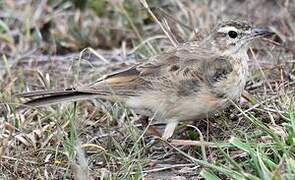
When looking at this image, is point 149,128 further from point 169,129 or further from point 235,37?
point 235,37

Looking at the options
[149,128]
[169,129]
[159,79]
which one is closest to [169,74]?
[159,79]

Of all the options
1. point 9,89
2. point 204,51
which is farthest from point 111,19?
point 204,51

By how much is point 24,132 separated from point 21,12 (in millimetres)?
3144

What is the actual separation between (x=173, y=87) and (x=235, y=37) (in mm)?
685

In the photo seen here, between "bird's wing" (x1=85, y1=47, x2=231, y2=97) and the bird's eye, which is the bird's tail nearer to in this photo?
"bird's wing" (x1=85, y1=47, x2=231, y2=97)

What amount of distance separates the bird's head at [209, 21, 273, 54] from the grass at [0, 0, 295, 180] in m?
0.41

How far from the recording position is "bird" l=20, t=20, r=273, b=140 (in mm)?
5301

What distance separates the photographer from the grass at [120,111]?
474cm

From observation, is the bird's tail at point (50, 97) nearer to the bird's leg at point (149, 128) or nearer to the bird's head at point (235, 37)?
the bird's leg at point (149, 128)

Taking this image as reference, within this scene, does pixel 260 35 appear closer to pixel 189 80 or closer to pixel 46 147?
pixel 189 80

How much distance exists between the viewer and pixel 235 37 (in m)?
5.70

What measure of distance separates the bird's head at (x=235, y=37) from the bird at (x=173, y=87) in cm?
6

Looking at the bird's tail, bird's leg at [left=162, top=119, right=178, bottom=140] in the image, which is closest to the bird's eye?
bird's leg at [left=162, top=119, right=178, bottom=140]

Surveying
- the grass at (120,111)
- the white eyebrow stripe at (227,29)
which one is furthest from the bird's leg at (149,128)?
the white eyebrow stripe at (227,29)
